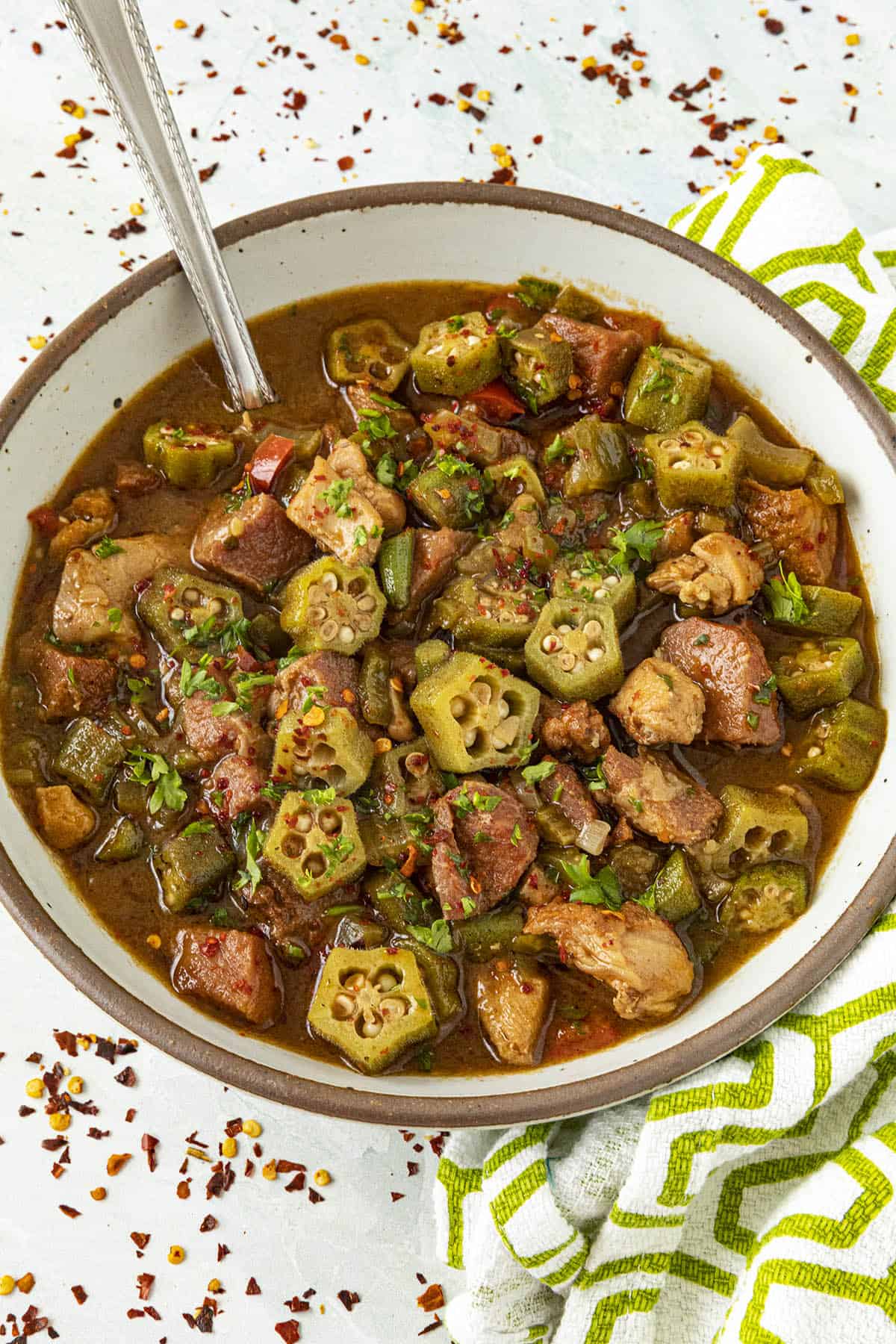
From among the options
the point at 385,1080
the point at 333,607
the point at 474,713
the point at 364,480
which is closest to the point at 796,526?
the point at 474,713

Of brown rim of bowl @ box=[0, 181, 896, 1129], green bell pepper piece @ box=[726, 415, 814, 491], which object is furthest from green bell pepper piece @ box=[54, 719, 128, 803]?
green bell pepper piece @ box=[726, 415, 814, 491]

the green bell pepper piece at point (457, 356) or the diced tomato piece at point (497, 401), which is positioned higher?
the green bell pepper piece at point (457, 356)

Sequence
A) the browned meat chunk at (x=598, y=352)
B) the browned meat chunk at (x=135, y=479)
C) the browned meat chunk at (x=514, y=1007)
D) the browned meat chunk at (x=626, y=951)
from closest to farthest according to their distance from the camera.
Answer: the browned meat chunk at (x=626, y=951), the browned meat chunk at (x=514, y=1007), the browned meat chunk at (x=135, y=479), the browned meat chunk at (x=598, y=352)

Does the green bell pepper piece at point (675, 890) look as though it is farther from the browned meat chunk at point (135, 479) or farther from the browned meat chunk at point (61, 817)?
the browned meat chunk at point (135, 479)

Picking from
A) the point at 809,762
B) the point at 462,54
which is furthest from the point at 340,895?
the point at 462,54

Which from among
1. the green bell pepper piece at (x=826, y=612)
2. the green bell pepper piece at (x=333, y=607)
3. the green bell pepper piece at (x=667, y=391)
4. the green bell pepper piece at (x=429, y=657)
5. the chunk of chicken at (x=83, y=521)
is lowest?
the green bell pepper piece at (x=826, y=612)

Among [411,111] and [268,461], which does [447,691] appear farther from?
[411,111]

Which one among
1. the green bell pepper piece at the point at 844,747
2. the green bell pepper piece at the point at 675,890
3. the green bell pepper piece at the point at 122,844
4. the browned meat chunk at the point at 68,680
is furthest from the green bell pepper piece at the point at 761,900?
the browned meat chunk at the point at 68,680

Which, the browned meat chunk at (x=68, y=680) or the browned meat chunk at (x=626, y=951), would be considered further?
the browned meat chunk at (x=68, y=680)
